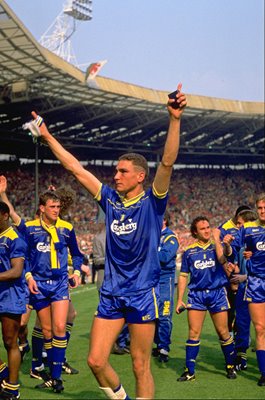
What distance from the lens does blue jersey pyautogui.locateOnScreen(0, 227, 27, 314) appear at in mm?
6391

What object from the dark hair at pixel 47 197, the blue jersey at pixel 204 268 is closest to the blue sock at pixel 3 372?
the dark hair at pixel 47 197

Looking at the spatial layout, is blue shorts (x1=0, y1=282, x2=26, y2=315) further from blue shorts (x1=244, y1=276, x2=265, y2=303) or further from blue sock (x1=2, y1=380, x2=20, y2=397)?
blue shorts (x1=244, y1=276, x2=265, y2=303)

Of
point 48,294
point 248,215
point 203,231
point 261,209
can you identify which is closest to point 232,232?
point 248,215

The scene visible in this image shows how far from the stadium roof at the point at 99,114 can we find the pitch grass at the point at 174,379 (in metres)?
14.7

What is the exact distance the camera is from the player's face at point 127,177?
5109 mm

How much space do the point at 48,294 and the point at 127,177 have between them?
2.51 metres

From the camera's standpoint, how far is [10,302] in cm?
644

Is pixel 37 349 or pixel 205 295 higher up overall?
pixel 205 295

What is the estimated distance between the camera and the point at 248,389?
22.7 ft

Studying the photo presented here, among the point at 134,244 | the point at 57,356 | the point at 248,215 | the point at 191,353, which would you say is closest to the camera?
the point at 134,244

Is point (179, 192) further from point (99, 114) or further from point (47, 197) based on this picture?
point (47, 197)

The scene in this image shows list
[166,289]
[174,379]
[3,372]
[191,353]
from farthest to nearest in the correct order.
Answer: [166,289] → [174,379] → [191,353] → [3,372]

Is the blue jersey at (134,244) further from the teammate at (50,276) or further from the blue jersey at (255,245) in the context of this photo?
the blue jersey at (255,245)

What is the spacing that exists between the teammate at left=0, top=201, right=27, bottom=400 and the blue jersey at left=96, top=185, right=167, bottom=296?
1572 millimetres
